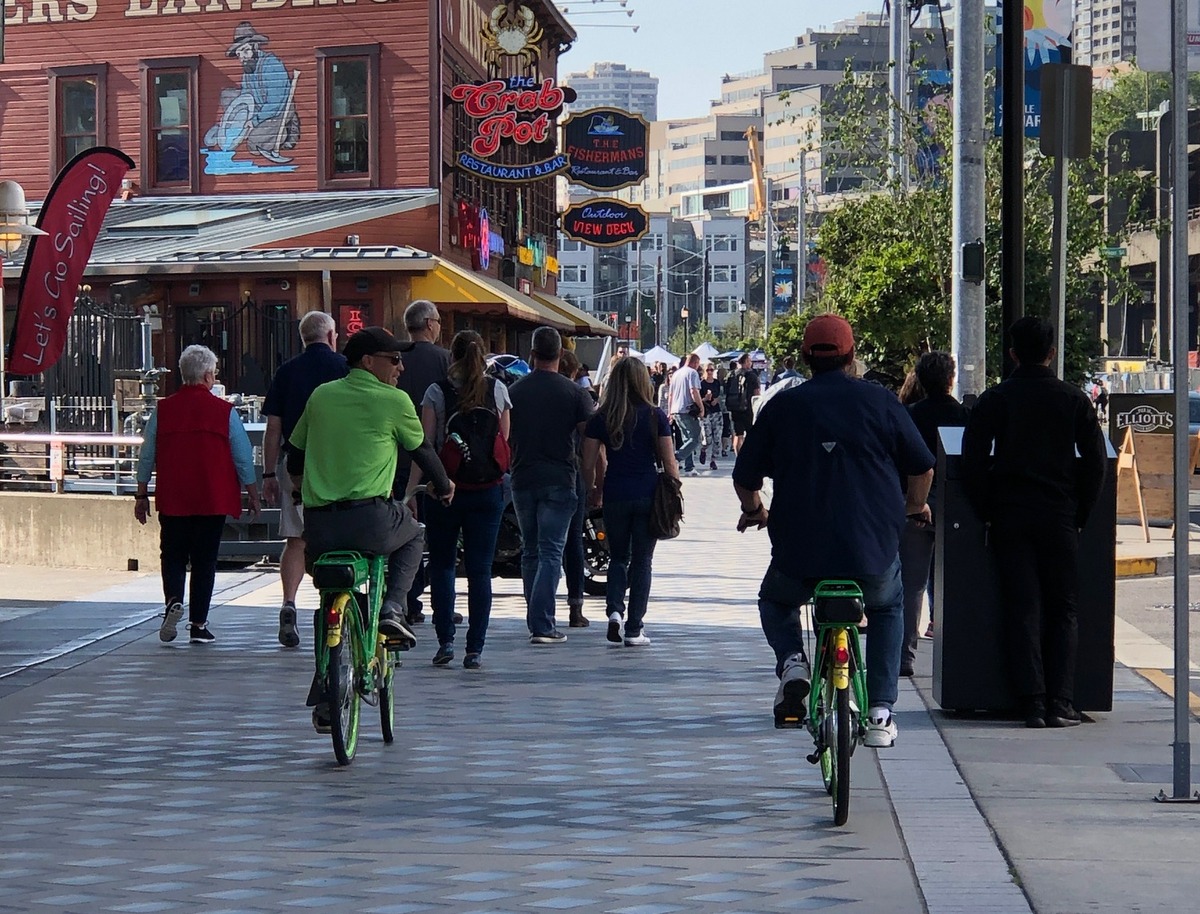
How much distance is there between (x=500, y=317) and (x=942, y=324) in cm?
1683

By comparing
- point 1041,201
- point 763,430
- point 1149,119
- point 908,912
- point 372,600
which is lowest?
point 908,912

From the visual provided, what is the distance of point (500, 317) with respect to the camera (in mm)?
39312

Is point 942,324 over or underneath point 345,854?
Answer: over

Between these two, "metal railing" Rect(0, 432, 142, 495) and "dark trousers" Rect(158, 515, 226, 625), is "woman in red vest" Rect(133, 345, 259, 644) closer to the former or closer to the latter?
"dark trousers" Rect(158, 515, 226, 625)

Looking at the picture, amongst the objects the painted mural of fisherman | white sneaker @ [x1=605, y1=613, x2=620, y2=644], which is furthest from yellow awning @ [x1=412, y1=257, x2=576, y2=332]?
white sneaker @ [x1=605, y1=613, x2=620, y2=644]

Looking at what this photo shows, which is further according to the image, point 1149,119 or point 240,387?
point 1149,119

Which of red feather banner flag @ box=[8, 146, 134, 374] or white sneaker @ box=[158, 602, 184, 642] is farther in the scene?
red feather banner flag @ box=[8, 146, 134, 374]

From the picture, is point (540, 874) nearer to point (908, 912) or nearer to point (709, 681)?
point (908, 912)

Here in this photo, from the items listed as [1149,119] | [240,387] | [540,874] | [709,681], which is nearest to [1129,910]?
[540,874]

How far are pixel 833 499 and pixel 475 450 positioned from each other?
13.7 ft

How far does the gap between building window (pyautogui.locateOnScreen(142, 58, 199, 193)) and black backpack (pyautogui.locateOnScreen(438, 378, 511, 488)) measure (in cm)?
2425

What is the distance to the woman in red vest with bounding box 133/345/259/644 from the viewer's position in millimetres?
12281

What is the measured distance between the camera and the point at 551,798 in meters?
7.57

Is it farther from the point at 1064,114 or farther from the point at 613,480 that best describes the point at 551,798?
the point at 1064,114
